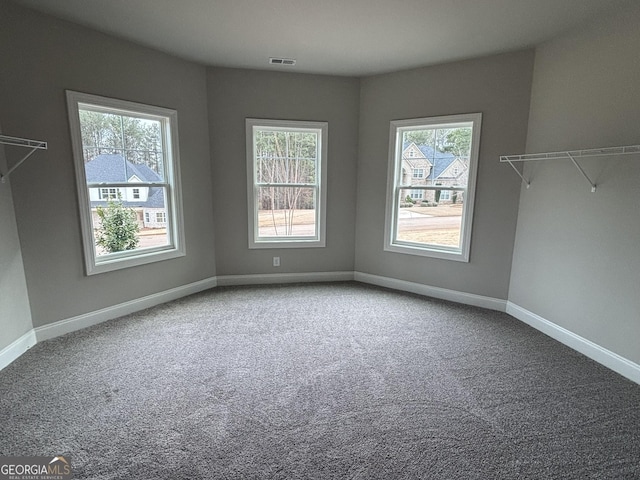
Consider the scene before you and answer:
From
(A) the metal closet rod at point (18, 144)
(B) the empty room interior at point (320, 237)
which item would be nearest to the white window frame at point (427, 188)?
(B) the empty room interior at point (320, 237)

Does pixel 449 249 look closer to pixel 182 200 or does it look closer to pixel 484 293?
pixel 484 293

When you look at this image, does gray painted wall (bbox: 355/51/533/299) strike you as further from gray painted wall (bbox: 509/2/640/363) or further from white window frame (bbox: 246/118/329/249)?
white window frame (bbox: 246/118/329/249)

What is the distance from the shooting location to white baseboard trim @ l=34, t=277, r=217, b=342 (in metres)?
2.86

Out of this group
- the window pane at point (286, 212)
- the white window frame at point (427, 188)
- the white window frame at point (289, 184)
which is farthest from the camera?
the window pane at point (286, 212)

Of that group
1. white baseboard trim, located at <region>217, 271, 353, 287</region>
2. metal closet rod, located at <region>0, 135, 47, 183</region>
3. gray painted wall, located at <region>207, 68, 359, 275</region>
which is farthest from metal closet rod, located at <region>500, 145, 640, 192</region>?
metal closet rod, located at <region>0, 135, 47, 183</region>

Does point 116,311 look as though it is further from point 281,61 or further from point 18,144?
point 281,61

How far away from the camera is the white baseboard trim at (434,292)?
143 inches

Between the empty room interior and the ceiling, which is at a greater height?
the ceiling

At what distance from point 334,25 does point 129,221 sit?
270cm

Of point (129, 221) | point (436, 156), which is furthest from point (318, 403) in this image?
point (436, 156)

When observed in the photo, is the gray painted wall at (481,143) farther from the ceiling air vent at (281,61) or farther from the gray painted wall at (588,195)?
the ceiling air vent at (281,61)

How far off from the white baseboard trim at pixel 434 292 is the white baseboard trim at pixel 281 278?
0.25 m

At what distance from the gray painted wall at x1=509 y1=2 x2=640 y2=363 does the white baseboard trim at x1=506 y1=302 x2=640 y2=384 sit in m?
0.04

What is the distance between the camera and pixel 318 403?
2.06 meters
